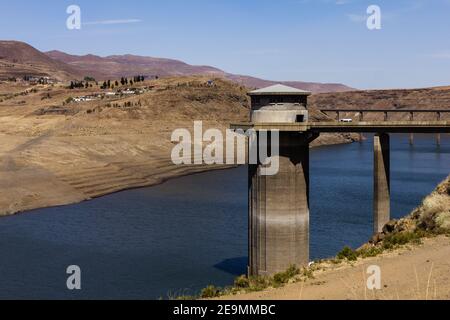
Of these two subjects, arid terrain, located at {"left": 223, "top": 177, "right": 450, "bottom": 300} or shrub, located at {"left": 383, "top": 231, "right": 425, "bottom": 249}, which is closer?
arid terrain, located at {"left": 223, "top": 177, "right": 450, "bottom": 300}

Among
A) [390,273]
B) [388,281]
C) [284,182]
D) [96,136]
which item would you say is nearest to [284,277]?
[390,273]

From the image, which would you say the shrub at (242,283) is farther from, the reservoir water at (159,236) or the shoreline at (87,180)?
the shoreline at (87,180)

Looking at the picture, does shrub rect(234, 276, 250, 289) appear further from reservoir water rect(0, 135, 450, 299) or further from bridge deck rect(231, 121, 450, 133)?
bridge deck rect(231, 121, 450, 133)

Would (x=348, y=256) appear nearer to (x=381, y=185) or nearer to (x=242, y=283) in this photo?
(x=242, y=283)

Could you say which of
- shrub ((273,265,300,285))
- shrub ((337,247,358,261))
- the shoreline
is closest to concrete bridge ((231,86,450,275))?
shrub ((337,247,358,261))

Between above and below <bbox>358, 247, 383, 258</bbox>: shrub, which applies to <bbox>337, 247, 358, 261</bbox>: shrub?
below

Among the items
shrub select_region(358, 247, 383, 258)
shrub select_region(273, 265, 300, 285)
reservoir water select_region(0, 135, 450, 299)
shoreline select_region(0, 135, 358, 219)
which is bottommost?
reservoir water select_region(0, 135, 450, 299)

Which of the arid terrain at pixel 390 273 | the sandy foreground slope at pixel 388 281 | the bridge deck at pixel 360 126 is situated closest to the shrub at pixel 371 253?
the arid terrain at pixel 390 273

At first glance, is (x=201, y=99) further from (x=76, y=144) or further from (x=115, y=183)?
(x=115, y=183)
